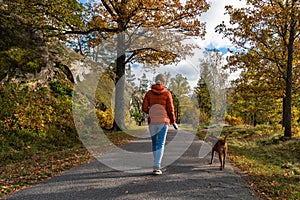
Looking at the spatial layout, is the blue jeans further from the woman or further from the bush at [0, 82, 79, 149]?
the bush at [0, 82, 79, 149]

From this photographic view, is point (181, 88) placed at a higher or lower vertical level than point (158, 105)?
higher

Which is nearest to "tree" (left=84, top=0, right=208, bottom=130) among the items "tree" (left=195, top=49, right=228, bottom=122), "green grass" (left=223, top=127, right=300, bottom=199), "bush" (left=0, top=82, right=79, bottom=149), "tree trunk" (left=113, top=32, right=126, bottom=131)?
"tree trunk" (left=113, top=32, right=126, bottom=131)

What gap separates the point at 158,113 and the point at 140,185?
1637mm

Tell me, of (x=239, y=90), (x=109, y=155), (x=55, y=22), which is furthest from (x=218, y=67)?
(x=109, y=155)

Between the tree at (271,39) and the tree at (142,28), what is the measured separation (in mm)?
2442

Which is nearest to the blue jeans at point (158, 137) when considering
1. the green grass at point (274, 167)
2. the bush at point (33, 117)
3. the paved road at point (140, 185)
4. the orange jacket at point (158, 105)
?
the orange jacket at point (158, 105)

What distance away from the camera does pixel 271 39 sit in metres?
15.3

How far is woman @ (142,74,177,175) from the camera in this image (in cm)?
578

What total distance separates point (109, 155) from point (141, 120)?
23.4m

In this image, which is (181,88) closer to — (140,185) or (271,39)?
(271,39)

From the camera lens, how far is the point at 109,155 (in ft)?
26.7

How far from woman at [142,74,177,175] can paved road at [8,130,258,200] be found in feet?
2.00

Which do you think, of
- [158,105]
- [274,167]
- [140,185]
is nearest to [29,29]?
[158,105]

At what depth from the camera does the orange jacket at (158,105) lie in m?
5.78
